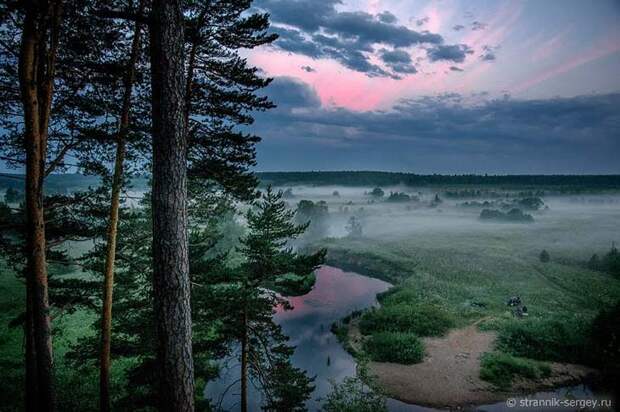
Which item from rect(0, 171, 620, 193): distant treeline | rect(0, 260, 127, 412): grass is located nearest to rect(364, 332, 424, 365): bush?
rect(0, 260, 127, 412): grass

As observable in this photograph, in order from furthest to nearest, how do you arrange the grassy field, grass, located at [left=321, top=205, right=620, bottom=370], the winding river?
grass, located at [left=321, top=205, right=620, bottom=370]
the grassy field
the winding river

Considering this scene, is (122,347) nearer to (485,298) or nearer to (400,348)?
(400,348)

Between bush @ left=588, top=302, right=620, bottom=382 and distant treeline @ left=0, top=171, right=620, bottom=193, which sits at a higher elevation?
distant treeline @ left=0, top=171, right=620, bottom=193

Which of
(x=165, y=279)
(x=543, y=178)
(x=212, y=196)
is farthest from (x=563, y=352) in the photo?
(x=543, y=178)

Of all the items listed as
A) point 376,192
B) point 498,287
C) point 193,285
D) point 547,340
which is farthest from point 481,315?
point 376,192

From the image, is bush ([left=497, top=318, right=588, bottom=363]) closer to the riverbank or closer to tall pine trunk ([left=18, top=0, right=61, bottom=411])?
the riverbank

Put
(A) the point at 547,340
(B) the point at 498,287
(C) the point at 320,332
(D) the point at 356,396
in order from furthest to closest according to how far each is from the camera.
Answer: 1. (B) the point at 498,287
2. (C) the point at 320,332
3. (A) the point at 547,340
4. (D) the point at 356,396

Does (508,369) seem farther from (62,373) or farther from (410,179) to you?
(410,179)
